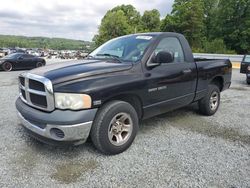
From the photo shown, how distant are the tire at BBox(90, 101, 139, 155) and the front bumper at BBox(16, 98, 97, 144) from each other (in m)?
0.14

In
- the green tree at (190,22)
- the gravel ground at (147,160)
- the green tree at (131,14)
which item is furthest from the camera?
the green tree at (131,14)

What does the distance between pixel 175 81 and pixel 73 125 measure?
6.80 ft

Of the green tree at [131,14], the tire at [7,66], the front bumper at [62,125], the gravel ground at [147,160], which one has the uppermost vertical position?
the green tree at [131,14]

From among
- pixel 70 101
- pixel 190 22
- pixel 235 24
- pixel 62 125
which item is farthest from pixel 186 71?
pixel 190 22

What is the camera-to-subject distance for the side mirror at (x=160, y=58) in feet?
12.2

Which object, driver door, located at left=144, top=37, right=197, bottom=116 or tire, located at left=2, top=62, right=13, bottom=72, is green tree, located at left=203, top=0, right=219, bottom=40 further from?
driver door, located at left=144, top=37, right=197, bottom=116

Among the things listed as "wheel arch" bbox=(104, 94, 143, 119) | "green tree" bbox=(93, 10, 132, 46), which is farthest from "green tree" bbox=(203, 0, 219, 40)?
"wheel arch" bbox=(104, 94, 143, 119)

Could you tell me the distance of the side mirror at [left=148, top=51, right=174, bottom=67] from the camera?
371 cm

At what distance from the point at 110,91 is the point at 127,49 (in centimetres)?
119

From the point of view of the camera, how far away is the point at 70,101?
2.93 meters

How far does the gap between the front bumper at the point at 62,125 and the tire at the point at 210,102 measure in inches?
118

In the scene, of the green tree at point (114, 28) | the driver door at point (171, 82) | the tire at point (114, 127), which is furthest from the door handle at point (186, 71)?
the green tree at point (114, 28)

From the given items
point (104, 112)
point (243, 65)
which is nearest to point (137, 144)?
point (104, 112)

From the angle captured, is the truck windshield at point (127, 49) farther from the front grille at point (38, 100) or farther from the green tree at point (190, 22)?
the green tree at point (190, 22)
